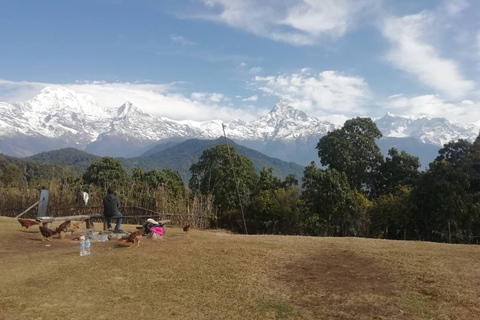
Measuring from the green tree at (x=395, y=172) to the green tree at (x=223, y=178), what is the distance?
10391 mm

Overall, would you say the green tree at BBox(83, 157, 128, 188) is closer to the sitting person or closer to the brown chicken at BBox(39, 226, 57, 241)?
the brown chicken at BBox(39, 226, 57, 241)

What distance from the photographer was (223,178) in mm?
32500

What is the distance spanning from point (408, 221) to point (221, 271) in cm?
1687

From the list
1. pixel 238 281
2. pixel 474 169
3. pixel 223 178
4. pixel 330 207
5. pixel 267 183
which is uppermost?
pixel 474 169

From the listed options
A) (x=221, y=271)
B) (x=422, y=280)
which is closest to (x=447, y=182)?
(x=422, y=280)

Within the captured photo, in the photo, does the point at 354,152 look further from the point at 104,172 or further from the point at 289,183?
the point at 104,172

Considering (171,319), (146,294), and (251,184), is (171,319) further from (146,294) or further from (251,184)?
(251,184)

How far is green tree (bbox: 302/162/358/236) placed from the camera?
23.5 metres

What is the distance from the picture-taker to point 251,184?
33250 millimetres

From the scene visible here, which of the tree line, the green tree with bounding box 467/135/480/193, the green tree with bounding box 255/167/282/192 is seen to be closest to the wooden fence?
the tree line

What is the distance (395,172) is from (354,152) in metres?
3.63

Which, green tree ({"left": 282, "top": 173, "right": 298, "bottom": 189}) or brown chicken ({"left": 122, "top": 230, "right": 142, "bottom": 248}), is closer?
brown chicken ({"left": 122, "top": 230, "right": 142, "bottom": 248})

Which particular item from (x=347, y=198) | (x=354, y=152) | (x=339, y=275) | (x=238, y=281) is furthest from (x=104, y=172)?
(x=339, y=275)

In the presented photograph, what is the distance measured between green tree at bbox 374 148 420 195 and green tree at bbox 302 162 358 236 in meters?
7.00
